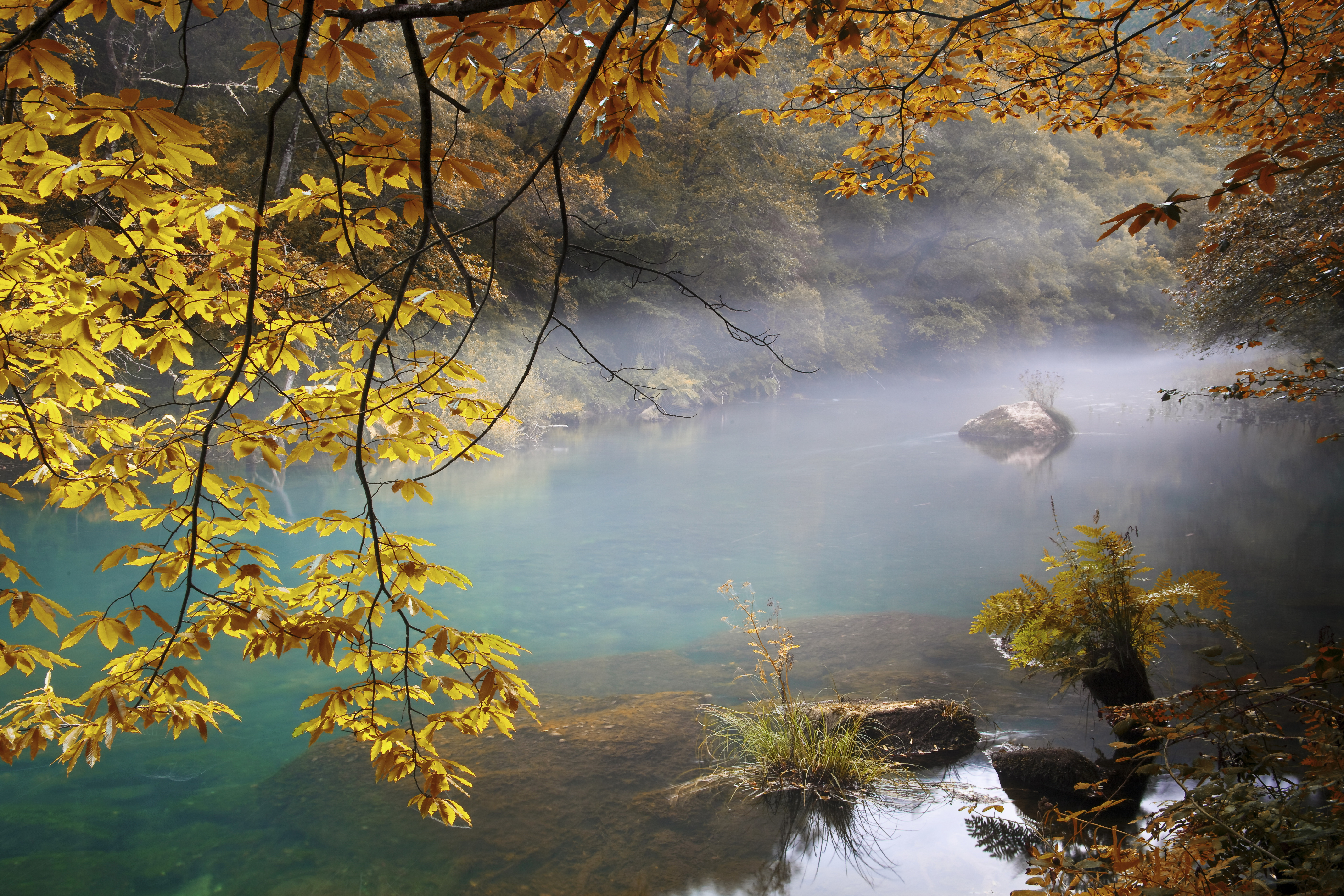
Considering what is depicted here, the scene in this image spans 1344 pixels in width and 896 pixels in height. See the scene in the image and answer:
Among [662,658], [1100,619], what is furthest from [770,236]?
[1100,619]

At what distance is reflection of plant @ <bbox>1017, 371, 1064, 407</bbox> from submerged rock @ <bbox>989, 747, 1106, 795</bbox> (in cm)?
1259

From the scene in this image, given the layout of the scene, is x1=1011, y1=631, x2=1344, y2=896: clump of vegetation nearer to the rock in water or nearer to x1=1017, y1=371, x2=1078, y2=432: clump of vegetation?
the rock in water

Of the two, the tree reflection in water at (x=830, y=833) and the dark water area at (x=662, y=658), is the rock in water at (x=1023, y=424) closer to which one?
the dark water area at (x=662, y=658)

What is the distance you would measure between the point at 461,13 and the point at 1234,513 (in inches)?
398

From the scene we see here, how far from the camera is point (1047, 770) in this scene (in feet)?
10.5

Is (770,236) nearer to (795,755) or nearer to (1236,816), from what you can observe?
(795,755)

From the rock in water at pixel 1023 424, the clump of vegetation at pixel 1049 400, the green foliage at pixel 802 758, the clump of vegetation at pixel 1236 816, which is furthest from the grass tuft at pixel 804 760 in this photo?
the clump of vegetation at pixel 1049 400

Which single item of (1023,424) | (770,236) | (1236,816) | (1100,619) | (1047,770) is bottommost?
(1047,770)

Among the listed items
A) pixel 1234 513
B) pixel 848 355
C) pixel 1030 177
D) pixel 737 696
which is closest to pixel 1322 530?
pixel 1234 513

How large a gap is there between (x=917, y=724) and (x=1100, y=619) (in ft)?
3.26

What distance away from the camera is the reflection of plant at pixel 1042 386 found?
1538cm

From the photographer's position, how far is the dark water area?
3.01m

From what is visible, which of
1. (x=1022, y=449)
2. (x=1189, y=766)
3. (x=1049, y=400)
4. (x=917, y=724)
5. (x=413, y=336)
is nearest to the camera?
(x=1189, y=766)

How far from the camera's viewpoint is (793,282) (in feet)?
65.5
